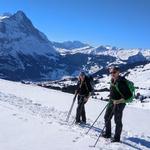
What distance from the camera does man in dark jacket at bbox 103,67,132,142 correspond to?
1566cm

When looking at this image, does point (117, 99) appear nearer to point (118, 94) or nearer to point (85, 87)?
point (118, 94)

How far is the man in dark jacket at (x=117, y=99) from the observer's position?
51.4ft

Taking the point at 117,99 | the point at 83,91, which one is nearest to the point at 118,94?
the point at 117,99

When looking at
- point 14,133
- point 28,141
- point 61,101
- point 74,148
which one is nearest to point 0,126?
point 14,133

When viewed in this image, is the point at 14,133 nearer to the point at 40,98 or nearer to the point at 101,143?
the point at 101,143

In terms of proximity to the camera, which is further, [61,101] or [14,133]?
[61,101]

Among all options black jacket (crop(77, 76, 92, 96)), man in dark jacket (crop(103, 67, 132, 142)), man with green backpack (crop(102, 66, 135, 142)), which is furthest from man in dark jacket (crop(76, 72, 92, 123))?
man with green backpack (crop(102, 66, 135, 142))

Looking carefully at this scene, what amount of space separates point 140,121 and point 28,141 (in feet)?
43.3

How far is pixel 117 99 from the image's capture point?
16078 millimetres

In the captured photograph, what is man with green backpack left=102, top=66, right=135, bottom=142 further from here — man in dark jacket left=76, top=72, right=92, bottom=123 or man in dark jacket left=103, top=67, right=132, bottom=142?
man in dark jacket left=76, top=72, right=92, bottom=123

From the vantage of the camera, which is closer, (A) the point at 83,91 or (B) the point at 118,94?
(B) the point at 118,94

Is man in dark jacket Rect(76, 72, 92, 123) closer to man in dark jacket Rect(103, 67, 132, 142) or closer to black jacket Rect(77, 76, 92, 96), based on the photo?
black jacket Rect(77, 76, 92, 96)

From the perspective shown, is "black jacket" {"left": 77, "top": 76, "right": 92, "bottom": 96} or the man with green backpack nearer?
the man with green backpack

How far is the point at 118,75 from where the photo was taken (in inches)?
618
